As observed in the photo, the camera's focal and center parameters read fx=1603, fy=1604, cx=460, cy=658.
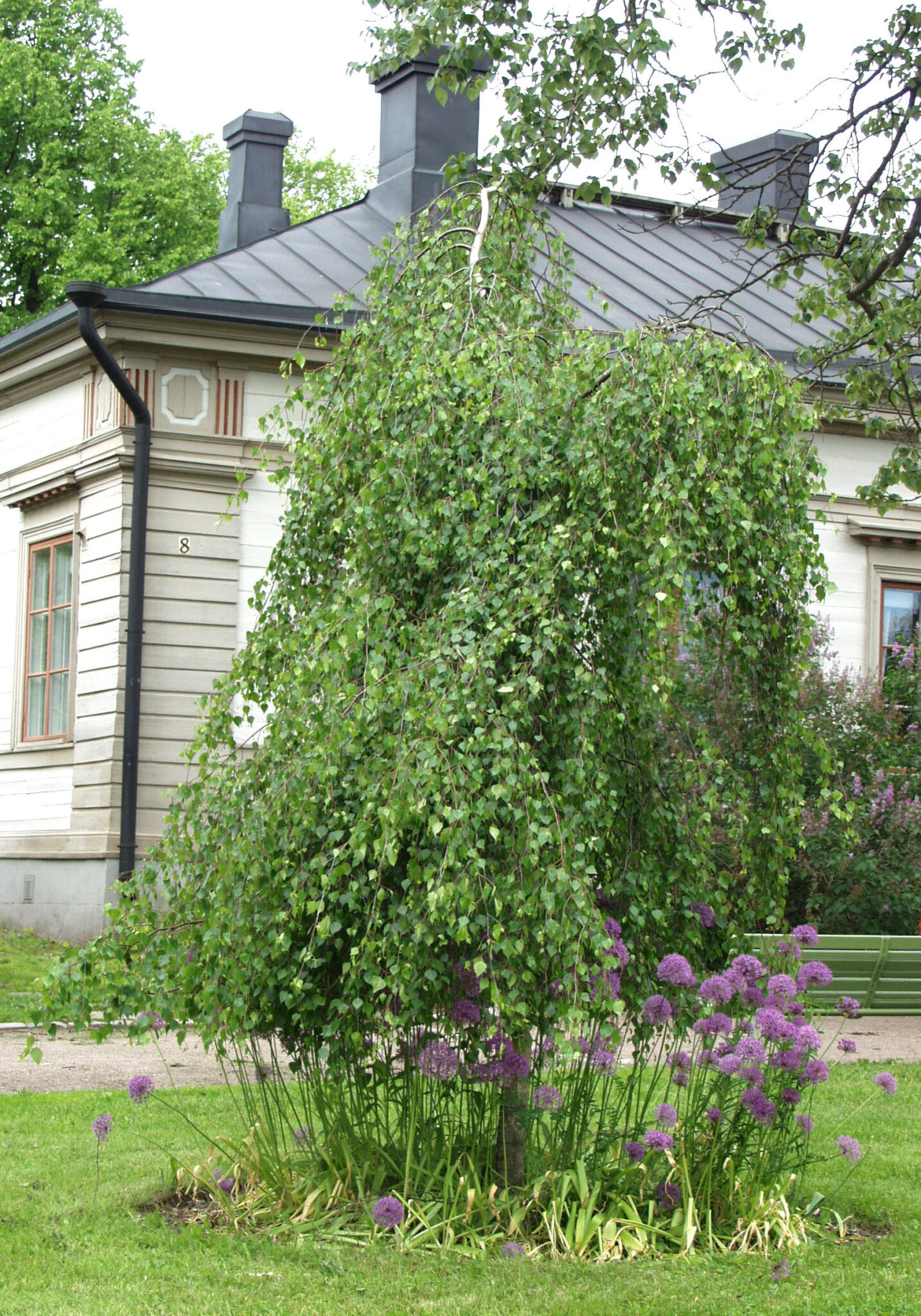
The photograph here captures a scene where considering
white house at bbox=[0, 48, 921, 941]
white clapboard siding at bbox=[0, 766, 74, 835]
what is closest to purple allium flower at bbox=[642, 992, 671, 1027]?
white house at bbox=[0, 48, 921, 941]

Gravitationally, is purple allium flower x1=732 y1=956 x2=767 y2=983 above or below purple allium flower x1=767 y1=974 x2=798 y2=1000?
above

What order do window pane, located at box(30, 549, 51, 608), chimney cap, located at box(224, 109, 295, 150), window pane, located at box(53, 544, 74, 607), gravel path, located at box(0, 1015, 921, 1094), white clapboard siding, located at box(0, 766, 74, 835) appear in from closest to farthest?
1. gravel path, located at box(0, 1015, 921, 1094)
2. white clapboard siding, located at box(0, 766, 74, 835)
3. window pane, located at box(53, 544, 74, 607)
4. window pane, located at box(30, 549, 51, 608)
5. chimney cap, located at box(224, 109, 295, 150)

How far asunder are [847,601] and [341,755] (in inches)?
488

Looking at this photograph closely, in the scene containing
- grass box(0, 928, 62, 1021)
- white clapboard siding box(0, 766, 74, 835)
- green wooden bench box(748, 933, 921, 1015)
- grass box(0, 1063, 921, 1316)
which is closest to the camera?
grass box(0, 1063, 921, 1316)

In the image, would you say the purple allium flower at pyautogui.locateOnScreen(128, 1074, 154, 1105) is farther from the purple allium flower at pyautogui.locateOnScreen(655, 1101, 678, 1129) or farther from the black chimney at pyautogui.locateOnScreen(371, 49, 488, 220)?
the black chimney at pyautogui.locateOnScreen(371, 49, 488, 220)

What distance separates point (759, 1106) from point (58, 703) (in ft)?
35.8

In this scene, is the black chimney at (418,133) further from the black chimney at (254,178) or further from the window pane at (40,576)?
the window pane at (40,576)

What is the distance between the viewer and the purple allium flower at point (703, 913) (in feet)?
18.5

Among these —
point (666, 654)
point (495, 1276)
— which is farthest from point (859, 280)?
point (495, 1276)

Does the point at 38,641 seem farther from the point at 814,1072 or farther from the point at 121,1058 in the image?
the point at 814,1072

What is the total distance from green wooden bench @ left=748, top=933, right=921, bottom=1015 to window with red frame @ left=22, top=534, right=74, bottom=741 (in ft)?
24.1

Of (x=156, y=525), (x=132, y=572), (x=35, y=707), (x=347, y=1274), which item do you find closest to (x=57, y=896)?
(x=35, y=707)

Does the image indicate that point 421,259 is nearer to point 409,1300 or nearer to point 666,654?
point 666,654

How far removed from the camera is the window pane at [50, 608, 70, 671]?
48.7 feet
